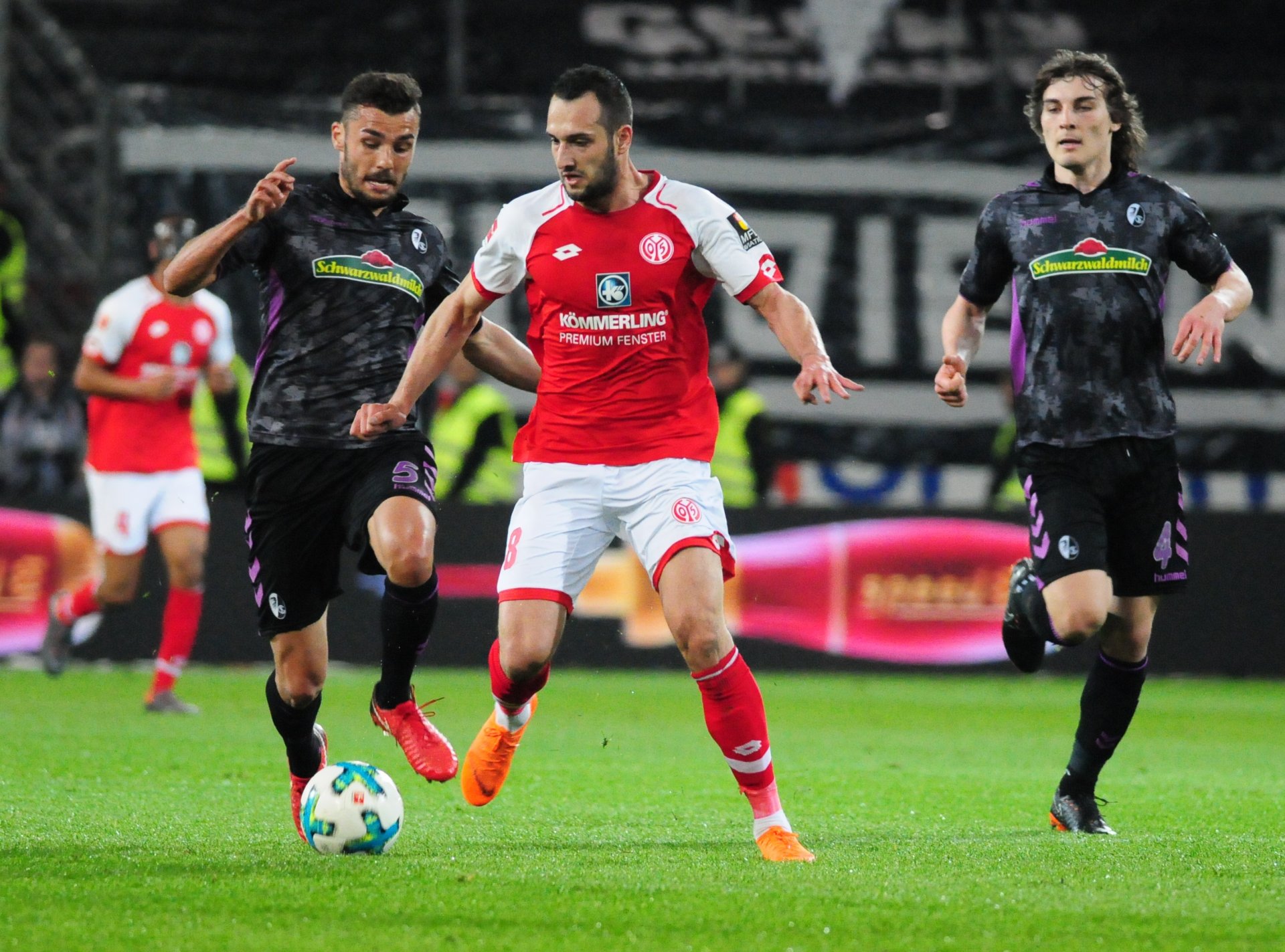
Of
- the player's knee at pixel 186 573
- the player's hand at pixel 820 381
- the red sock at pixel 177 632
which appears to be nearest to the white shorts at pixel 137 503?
the player's knee at pixel 186 573

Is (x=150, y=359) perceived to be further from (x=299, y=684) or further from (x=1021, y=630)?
(x=1021, y=630)

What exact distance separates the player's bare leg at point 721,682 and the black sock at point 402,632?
1.03 meters

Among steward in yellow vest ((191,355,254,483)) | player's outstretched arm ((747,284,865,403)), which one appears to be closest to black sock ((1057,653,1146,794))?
player's outstretched arm ((747,284,865,403))

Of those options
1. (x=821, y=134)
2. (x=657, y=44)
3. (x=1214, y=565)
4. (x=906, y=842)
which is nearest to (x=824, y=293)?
(x=821, y=134)

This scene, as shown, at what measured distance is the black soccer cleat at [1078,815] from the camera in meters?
6.06

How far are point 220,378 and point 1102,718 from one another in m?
5.98

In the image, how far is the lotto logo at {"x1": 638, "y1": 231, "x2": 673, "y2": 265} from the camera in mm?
5641

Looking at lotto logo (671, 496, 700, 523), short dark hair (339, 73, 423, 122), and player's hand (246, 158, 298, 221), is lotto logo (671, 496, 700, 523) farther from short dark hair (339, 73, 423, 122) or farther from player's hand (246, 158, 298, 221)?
short dark hair (339, 73, 423, 122)

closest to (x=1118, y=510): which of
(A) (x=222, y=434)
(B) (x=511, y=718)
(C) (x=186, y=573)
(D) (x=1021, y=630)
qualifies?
(D) (x=1021, y=630)

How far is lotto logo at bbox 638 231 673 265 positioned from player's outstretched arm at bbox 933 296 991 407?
1.01m

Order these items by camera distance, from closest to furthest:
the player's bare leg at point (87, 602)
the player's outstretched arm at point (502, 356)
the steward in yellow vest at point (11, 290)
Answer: the player's outstretched arm at point (502, 356), the player's bare leg at point (87, 602), the steward in yellow vest at point (11, 290)

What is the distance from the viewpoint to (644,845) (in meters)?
5.68

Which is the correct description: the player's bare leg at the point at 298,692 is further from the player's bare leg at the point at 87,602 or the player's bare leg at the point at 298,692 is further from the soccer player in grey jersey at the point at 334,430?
the player's bare leg at the point at 87,602

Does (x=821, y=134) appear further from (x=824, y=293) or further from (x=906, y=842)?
(x=906, y=842)
